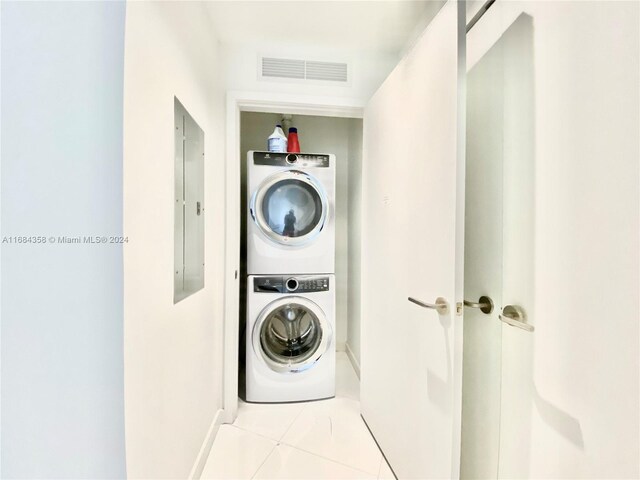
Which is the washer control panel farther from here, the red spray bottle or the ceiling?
the ceiling

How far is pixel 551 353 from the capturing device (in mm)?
778

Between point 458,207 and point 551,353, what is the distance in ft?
1.59

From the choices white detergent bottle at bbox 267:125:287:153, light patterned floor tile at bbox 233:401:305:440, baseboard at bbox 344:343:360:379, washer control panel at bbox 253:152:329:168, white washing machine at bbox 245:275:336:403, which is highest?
white detergent bottle at bbox 267:125:287:153

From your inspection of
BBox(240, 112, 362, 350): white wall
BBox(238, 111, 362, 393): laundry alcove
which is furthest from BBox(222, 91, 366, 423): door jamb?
BBox(240, 112, 362, 350): white wall

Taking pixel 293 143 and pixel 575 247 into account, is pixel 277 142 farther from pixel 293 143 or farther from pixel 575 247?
pixel 575 247

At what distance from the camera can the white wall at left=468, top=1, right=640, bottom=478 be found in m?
0.60

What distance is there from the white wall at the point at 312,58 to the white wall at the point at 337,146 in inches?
33.9

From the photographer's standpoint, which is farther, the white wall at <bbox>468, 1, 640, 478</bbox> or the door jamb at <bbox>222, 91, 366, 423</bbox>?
the door jamb at <bbox>222, 91, 366, 423</bbox>

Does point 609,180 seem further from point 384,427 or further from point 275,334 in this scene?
point 275,334

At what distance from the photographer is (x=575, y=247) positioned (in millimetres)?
714

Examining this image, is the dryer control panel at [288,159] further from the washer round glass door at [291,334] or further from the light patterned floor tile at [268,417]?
the light patterned floor tile at [268,417]

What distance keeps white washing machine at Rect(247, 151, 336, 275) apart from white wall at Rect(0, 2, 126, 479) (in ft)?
4.46

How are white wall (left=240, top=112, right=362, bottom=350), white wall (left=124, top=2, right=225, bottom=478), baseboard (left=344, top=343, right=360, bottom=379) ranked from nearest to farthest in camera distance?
white wall (left=124, top=2, right=225, bottom=478) → baseboard (left=344, top=343, right=360, bottom=379) → white wall (left=240, top=112, right=362, bottom=350)

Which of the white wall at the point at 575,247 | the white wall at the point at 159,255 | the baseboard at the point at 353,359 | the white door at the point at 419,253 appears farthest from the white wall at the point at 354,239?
the white wall at the point at 575,247
